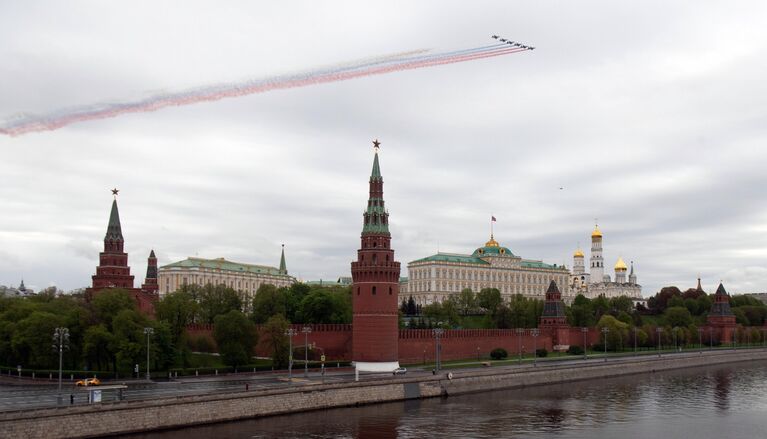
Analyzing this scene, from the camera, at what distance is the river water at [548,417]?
6269cm

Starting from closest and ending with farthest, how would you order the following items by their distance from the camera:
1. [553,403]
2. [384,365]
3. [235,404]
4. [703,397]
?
1. [235,404]
2. [553,403]
3. [703,397]
4. [384,365]

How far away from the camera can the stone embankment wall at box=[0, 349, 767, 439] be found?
54.2 m

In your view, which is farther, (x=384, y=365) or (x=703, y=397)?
(x=384, y=365)

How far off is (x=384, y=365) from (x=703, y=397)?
36.3m

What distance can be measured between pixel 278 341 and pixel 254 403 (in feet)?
98.4

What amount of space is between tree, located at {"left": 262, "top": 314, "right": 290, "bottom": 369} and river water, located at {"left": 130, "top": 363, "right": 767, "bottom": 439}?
856 inches

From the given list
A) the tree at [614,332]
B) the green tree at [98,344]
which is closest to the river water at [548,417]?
the green tree at [98,344]

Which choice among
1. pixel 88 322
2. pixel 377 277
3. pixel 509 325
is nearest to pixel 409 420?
pixel 377 277

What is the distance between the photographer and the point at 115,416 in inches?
2290

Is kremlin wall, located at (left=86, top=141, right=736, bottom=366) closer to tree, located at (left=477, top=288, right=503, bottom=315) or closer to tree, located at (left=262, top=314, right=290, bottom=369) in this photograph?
tree, located at (left=262, top=314, right=290, bottom=369)

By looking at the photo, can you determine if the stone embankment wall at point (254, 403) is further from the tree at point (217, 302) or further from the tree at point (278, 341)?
the tree at point (217, 302)

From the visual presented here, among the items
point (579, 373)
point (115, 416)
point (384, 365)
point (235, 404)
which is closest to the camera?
point (115, 416)

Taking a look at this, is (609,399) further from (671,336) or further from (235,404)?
(671,336)

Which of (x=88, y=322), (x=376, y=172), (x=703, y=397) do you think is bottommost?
(x=703, y=397)
